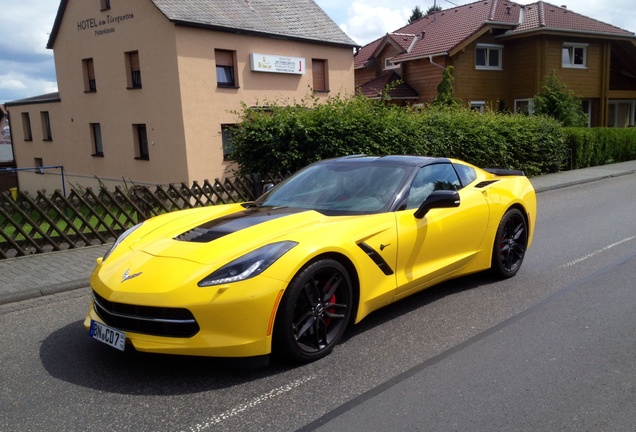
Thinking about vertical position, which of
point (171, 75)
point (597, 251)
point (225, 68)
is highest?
point (225, 68)

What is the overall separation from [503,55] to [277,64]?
14.6 metres

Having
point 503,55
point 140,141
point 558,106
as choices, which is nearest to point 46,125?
point 140,141

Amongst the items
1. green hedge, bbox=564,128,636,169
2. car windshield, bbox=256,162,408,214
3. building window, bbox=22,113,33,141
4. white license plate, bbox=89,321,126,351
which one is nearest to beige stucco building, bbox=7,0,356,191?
building window, bbox=22,113,33,141

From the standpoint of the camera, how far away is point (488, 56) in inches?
1221

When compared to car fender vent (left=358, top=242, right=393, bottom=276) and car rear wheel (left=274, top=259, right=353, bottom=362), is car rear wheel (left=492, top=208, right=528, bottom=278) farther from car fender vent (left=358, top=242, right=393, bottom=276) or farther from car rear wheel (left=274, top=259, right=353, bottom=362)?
car rear wheel (left=274, top=259, right=353, bottom=362)

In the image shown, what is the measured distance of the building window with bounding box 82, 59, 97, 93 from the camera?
83.3ft

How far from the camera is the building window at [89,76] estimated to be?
2539cm

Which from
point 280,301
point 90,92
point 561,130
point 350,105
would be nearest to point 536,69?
point 561,130

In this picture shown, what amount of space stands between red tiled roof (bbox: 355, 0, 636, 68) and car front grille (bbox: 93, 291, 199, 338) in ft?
90.5

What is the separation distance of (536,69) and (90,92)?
22191 millimetres

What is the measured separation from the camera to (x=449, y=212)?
529 cm

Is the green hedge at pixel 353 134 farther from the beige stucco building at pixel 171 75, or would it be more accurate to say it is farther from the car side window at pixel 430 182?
the car side window at pixel 430 182

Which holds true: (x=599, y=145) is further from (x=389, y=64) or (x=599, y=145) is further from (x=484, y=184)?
(x=484, y=184)

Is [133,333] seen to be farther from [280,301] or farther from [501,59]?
[501,59]
